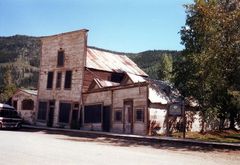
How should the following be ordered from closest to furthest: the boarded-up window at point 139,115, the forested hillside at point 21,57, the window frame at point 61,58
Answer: the boarded-up window at point 139,115, the window frame at point 61,58, the forested hillside at point 21,57

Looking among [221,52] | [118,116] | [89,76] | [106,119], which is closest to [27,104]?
[89,76]

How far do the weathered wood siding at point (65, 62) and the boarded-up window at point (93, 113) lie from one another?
180cm

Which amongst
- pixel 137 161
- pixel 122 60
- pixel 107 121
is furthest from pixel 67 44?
pixel 137 161

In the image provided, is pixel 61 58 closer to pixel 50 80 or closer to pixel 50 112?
pixel 50 80

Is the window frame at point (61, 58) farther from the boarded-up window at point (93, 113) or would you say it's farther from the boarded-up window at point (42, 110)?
the boarded-up window at point (93, 113)

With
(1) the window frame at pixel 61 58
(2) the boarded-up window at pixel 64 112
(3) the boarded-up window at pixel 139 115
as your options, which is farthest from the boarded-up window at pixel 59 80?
(3) the boarded-up window at pixel 139 115

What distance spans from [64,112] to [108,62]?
24.1ft

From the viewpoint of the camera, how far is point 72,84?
35.7m

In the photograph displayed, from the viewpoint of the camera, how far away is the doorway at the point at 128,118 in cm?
2901

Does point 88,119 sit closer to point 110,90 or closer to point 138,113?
point 110,90

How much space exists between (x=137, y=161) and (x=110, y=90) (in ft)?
61.4

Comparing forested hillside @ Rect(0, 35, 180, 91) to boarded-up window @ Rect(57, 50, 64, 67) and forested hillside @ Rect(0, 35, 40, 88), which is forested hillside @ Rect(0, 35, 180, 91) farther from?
boarded-up window @ Rect(57, 50, 64, 67)

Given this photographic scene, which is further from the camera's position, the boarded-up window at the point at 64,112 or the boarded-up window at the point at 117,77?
the boarded-up window at the point at 117,77

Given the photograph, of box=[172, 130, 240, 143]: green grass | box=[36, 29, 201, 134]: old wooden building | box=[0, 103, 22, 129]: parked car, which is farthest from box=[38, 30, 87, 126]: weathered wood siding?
box=[172, 130, 240, 143]: green grass
